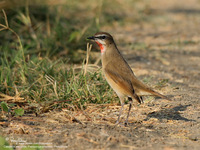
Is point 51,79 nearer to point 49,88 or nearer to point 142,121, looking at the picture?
point 49,88

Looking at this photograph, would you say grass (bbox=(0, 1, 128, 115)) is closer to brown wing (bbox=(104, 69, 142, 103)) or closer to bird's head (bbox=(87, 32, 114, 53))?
bird's head (bbox=(87, 32, 114, 53))

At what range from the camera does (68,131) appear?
3.88 m

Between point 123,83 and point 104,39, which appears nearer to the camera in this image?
point 123,83

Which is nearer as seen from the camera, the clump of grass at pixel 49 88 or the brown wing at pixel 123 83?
the brown wing at pixel 123 83

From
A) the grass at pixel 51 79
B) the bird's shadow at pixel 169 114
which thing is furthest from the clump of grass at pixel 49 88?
the bird's shadow at pixel 169 114

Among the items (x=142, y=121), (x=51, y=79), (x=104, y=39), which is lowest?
(x=142, y=121)

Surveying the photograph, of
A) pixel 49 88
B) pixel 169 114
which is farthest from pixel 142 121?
pixel 49 88

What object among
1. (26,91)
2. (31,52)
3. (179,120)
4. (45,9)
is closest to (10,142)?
(26,91)

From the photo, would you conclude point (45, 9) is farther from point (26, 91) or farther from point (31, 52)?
point (26, 91)

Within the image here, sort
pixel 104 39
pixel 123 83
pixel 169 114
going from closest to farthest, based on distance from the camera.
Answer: pixel 123 83 < pixel 169 114 < pixel 104 39

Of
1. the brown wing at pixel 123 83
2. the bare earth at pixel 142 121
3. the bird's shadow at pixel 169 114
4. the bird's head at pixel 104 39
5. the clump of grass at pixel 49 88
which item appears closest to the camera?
the bare earth at pixel 142 121

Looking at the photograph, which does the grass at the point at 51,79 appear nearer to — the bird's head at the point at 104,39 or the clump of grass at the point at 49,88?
the clump of grass at the point at 49,88

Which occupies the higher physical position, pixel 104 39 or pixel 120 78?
pixel 104 39

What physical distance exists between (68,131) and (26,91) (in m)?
1.24
